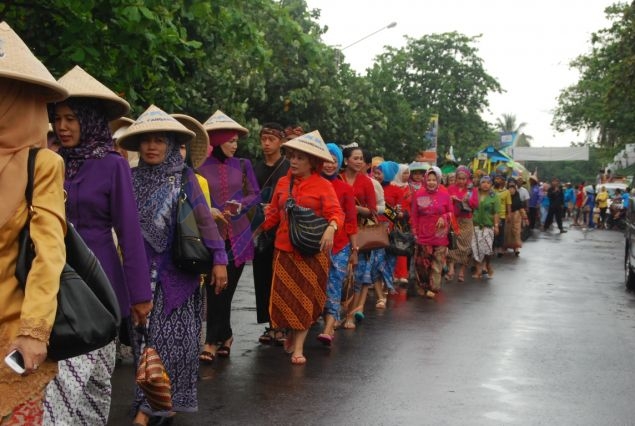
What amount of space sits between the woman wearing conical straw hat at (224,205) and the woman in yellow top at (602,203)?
37.5 meters

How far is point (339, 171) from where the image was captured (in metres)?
10.4

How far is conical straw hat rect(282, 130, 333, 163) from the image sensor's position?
7840 millimetres

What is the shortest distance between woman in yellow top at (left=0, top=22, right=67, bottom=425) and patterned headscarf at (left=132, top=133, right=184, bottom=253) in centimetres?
240

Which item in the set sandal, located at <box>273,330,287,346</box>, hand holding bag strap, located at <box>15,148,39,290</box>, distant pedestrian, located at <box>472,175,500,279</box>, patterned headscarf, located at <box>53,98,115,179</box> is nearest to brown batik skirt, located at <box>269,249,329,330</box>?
sandal, located at <box>273,330,287,346</box>

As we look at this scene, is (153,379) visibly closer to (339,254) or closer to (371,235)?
(339,254)

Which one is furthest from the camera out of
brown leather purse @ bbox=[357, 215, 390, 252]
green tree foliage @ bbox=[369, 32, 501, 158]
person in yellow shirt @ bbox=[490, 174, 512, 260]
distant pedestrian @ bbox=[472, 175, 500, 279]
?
green tree foliage @ bbox=[369, 32, 501, 158]

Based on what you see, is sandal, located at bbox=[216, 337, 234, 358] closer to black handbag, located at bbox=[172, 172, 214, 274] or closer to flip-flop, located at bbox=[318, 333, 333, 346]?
flip-flop, located at bbox=[318, 333, 333, 346]

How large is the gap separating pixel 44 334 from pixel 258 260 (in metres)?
5.66

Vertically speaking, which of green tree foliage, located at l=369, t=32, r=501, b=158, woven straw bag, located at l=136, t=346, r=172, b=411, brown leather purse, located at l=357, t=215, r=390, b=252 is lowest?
woven straw bag, located at l=136, t=346, r=172, b=411

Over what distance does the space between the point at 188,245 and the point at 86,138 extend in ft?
3.69

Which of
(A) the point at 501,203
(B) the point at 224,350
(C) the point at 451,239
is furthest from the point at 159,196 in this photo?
(A) the point at 501,203

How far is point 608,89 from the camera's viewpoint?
1222 inches

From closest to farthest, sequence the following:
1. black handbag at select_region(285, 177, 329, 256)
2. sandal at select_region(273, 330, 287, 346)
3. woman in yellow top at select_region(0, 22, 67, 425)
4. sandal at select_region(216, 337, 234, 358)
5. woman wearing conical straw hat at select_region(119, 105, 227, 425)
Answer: woman in yellow top at select_region(0, 22, 67, 425) < woman wearing conical straw hat at select_region(119, 105, 227, 425) < black handbag at select_region(285, 177, 329, 256) < sandal at select_region(216, 337, 234, 358) < sandal at select_region(273, 330, 287, 346)

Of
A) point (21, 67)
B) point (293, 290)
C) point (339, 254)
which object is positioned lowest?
point (293, 290)
